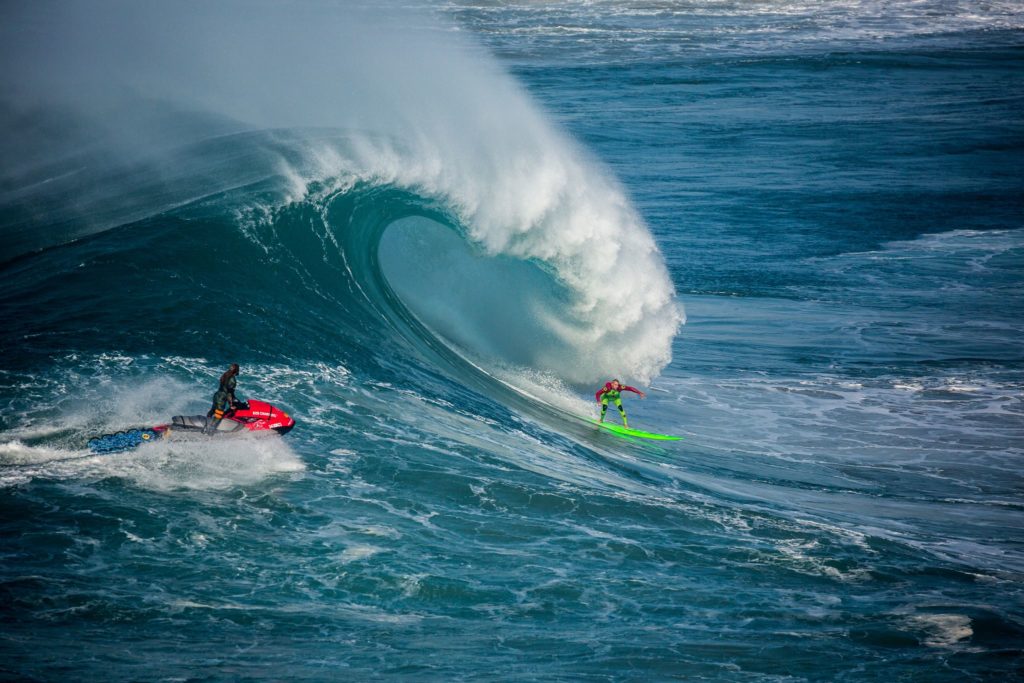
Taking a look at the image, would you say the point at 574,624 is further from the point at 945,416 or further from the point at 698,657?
the point at 945,416

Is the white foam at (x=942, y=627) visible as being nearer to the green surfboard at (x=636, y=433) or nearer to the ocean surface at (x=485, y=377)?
the ocean surface at (x=485, y=377)

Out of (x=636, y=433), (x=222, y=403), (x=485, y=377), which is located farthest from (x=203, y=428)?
(x=636, y=433)

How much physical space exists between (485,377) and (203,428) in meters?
6.88

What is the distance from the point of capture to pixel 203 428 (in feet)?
44.0

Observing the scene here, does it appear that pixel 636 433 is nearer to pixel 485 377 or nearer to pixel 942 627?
pixel 485 377

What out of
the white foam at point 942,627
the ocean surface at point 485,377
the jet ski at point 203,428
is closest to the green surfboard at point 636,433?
the ocean surface at point 485,377

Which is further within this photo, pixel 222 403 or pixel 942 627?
pixel 222 403

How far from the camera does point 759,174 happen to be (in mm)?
35000

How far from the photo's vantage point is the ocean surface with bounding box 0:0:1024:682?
35.3 feet

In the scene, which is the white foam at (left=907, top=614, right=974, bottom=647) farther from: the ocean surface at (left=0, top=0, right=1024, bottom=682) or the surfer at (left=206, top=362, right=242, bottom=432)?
the surfer at (left=206, top=362, right=242, bottom=432)

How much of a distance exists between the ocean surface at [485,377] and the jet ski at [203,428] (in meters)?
0.17

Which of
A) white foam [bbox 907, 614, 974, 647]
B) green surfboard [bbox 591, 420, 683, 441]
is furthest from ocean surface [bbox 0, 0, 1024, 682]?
green surfboard [bbox 591, 420, 683, 441]

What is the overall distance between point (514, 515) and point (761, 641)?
3.70 m

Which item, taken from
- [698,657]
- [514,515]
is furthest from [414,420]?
[698,657]
